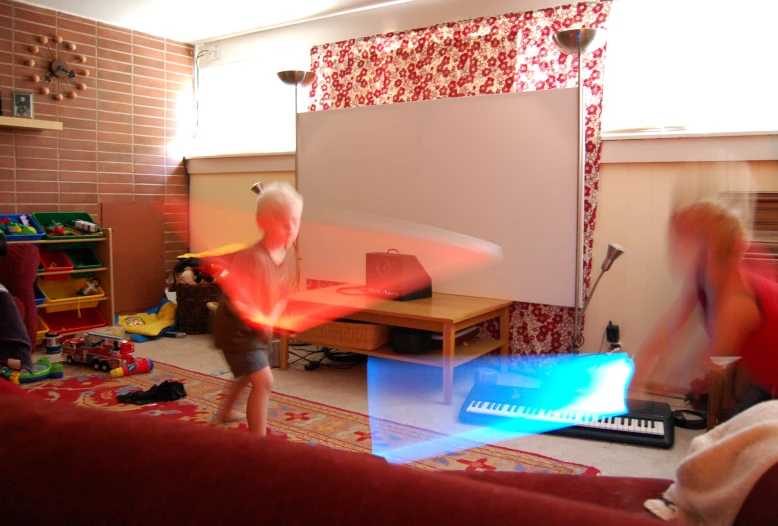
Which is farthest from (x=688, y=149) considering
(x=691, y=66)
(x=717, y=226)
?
(x=717, y=226)

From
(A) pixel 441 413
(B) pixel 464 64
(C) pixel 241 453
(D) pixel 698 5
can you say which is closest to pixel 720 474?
(C) pixel 241 453

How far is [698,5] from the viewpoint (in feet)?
11.9

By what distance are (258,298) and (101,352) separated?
2069 millimetres

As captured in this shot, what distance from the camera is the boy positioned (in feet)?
8.62

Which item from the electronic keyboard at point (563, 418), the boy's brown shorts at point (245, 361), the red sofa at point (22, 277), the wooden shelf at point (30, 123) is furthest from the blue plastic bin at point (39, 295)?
the electronic keyboard at point (563, 418)

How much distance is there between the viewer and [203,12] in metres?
5.34

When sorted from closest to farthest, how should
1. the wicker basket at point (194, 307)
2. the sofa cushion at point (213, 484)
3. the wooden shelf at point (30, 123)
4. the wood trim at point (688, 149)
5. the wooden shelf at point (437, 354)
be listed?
the sofa cushion at point (213, 484) < the wood trim at point (688, 149) < the wooden shelf at point (437, 354) < the wooden shelf at point (30, 123) < the wicker basket at point (194, 307)

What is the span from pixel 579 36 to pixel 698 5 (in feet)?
2.72

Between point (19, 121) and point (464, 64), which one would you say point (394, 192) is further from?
point (19, 121)

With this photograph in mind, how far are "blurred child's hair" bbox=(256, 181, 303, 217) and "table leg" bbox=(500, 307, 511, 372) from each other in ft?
6.56

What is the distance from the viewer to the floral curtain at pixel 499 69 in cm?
391

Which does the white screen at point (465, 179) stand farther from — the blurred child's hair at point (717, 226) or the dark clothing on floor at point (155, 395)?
the blurred child's hair at point (717, 226)

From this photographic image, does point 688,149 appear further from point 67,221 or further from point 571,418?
point 67,221

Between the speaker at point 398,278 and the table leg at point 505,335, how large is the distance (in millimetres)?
527
